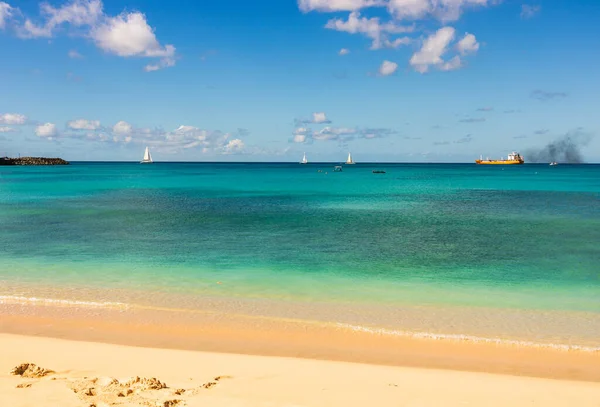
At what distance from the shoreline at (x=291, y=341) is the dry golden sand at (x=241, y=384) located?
0.62m

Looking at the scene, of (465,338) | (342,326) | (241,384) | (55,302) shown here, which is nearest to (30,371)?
(241,384)

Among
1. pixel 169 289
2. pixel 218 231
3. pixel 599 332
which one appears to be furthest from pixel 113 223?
pixel 599 332

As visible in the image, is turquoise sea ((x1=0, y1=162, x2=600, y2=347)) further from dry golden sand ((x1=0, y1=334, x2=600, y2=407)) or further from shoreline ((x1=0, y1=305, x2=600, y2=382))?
Result: dry golden sand ((x1=0, y1=334, x2=600, y2=407))

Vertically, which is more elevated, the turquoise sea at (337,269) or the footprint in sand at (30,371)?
the footprint in sand at (30,371)

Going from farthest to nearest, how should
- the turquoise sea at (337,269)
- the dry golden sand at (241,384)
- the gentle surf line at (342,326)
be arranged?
the turquoise sea at (337,269) → the gentle surf line at (342,326) → the dry golden sand at (241,384)

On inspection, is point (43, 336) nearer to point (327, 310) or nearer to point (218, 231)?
point (327, 310)

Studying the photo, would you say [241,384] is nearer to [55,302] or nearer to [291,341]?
[291,341]

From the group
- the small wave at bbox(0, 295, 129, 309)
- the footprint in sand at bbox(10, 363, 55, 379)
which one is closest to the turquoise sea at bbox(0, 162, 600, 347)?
the small wave at bbox(0, 295, 129, 309)

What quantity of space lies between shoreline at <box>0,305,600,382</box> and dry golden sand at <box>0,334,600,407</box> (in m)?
0.62

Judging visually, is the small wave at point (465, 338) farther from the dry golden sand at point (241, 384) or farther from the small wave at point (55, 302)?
the small wave at point (55, 302)

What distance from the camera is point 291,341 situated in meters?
11.1

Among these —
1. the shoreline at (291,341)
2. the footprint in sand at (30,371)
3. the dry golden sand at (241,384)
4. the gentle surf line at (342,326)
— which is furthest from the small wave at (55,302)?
the footprint in sand at (30,371)

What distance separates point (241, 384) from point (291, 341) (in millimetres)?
2814

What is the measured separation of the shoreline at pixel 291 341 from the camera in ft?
32.1
